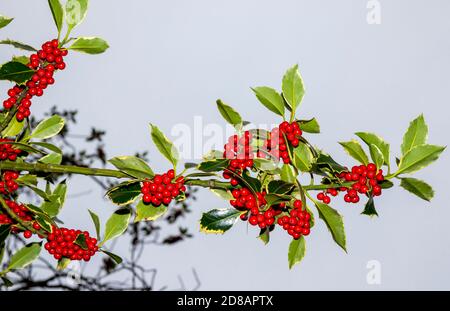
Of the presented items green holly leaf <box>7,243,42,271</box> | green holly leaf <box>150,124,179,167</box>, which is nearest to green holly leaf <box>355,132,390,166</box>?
green holly leaf <box>150,124,179,167</box>

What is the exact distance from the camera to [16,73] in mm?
1681

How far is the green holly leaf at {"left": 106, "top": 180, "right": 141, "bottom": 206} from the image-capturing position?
1586mm

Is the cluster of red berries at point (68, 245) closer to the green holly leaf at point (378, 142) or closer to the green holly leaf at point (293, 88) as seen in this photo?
the green holly leaf at point (293, 88)

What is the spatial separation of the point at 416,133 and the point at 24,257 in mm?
1394

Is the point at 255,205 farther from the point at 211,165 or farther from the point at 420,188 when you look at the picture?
the point at 420,188

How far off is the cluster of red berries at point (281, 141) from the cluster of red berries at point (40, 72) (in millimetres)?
749

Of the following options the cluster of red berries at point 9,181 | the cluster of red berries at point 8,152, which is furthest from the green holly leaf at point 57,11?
the cluster of red berries at point 9,181

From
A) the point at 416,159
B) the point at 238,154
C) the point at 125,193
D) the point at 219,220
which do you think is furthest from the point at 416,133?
the point at 125,193

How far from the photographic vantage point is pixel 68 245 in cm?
172

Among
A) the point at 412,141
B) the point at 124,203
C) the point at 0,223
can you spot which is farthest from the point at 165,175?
the point at 412,141

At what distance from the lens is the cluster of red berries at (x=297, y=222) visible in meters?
1.54

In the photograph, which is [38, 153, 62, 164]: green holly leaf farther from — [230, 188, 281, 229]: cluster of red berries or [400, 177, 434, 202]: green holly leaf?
[400, 177, 434, 202]: green holly leaf

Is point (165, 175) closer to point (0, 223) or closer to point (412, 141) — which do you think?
point (0, 223)

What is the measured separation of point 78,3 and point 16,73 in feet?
1.02
